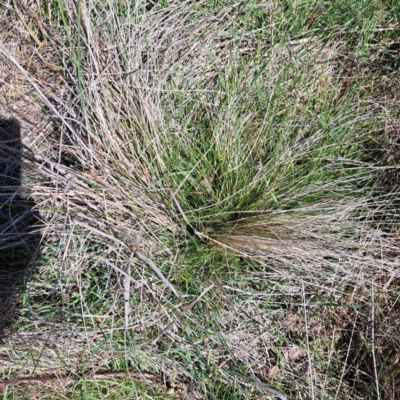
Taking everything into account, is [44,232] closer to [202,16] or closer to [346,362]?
[202,16]

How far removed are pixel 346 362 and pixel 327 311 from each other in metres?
0.20

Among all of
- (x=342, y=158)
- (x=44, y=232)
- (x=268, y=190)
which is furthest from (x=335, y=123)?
(x=44, y=232)

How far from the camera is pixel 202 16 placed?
189 cm

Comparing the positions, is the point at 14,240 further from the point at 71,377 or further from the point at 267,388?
the point at 267,388

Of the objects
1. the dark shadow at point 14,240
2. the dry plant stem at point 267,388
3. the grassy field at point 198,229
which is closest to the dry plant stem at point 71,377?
the grassy field at point 198,229

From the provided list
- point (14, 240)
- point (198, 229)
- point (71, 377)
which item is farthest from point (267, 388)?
point (14, 240)

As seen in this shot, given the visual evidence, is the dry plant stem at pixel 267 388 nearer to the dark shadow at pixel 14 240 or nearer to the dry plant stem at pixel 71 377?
the dry plant stem at pixel 71 377

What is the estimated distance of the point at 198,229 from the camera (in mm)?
1745

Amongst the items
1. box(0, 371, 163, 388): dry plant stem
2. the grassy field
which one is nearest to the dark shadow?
the grassy field

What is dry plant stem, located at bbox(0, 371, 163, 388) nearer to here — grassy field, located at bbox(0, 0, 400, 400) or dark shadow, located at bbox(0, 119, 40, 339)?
grassy field, located at bbox(0, 0, 400, 400)

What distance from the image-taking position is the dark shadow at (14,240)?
1.72 metres

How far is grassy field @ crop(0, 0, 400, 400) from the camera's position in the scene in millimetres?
1686

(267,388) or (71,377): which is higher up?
(267,388)

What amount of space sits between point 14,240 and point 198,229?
2.26 ft
